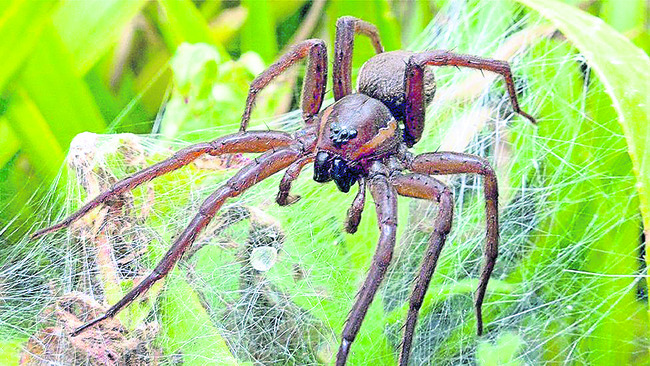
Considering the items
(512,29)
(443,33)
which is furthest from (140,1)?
(512,29)

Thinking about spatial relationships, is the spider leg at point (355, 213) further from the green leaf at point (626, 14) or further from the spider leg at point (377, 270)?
the green leaf at point (626, 14)

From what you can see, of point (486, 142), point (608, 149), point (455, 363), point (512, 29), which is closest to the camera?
point (455, 363)

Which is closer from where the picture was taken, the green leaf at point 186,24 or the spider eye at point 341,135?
the spider eye at point 341,135

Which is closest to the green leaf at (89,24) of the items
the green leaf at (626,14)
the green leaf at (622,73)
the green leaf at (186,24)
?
the green leaf at (186,24)

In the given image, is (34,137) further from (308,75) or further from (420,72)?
(420,72)

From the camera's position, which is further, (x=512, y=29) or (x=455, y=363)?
(x=512, y=29)

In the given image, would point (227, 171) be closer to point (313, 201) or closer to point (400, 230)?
point (313, 201)
